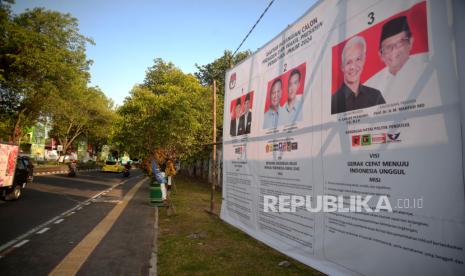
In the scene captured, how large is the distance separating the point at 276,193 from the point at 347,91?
2245 millimetres

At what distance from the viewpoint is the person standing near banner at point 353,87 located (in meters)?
4.00

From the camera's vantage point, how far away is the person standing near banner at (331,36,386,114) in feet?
13.1

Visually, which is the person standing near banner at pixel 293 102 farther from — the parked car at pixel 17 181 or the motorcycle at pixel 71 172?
the motorcycle at pixel 71 172

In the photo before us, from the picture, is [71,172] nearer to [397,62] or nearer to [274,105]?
[274,105]

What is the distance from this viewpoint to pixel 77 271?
6188mm

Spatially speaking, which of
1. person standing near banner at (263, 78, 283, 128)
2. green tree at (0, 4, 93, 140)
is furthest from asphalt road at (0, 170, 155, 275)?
green tree at (0, 4, 93, 140)

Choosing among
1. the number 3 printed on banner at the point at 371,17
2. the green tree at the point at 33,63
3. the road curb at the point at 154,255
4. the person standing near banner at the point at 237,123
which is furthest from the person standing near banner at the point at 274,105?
the green tree at the point at 33,63

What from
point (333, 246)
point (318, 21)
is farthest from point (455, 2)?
point (333, 246)

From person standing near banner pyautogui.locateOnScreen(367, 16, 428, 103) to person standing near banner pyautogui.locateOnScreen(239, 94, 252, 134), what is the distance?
3.56m

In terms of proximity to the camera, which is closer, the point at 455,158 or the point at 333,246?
the point at 455,158

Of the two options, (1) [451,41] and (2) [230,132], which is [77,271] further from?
(1) [451,41]

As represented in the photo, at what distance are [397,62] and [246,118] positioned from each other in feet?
13.4

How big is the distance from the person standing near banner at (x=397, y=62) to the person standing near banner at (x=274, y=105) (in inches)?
85.9

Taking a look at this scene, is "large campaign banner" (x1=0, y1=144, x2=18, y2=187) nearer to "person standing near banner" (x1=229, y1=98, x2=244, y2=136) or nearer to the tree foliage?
the tree foliage
